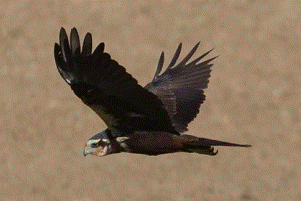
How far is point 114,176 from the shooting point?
59.2ft

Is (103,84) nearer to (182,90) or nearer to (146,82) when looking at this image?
(182,90)

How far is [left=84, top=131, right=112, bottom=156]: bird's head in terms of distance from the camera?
12.8 m

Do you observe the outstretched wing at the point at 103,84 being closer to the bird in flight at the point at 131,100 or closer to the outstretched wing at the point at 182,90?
→ the bird in flight at the point at 131,100

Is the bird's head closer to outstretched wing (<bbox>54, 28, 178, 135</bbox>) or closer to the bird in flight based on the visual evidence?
the bird in flight

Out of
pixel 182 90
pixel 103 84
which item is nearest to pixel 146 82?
pixel 182 90

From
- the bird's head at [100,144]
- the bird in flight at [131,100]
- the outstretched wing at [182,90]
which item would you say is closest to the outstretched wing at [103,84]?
the bird in flight at [131,100]

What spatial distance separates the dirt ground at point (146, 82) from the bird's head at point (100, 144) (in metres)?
4.67

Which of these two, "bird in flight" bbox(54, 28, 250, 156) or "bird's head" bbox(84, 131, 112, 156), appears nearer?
"bird in flight" bbox(54, 28, 250, 156)

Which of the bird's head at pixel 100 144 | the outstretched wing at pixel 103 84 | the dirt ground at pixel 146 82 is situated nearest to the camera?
the outstretched wing at pixel 103 84

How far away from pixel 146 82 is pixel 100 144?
→ 6452mm

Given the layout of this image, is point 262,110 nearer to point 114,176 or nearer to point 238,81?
point 238,81

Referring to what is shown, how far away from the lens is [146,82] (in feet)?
63.4

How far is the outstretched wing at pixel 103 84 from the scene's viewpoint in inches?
464

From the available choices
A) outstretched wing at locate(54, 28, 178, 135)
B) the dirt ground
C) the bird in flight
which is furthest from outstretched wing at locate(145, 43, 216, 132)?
the dirt ground
